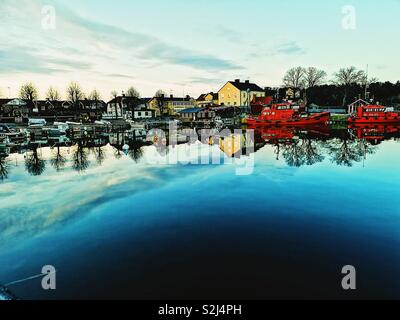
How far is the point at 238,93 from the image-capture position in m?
88.1

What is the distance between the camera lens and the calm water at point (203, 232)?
6262mm

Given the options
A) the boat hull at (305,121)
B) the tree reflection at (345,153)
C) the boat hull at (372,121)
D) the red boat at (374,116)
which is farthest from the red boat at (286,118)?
the tree reflection at (345,153)

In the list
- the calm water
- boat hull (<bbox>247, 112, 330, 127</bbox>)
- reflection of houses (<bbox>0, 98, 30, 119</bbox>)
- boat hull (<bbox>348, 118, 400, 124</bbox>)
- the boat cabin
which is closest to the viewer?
the calm water

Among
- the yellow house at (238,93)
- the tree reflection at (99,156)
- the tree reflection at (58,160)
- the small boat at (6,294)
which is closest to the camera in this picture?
the small boat at (6,294)

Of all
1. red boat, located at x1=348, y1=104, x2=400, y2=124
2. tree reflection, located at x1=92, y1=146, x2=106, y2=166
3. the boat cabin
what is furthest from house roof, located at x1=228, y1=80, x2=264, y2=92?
tree reflection, located at x1=92, y1=146, x2=106, y2=166

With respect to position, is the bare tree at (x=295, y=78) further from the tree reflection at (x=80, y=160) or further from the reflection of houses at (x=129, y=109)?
the tree reflection at (x=80, y=160)

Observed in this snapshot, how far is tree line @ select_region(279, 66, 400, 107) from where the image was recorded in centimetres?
8288

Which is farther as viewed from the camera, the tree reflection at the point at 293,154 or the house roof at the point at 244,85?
the house roof at the point at 244,85

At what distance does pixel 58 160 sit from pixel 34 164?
71.1 inches

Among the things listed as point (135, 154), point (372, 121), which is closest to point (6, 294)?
point (135, 154)

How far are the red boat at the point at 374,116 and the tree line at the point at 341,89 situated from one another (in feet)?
99.8

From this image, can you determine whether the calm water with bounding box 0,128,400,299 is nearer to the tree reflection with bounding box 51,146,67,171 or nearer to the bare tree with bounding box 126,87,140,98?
the tree reflection with bounding box 51,146,67,171

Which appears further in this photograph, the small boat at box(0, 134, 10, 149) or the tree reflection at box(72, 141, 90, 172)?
the small boat at box(0, 134, 10, 149)

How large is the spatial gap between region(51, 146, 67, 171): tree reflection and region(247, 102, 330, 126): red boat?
118 feet
